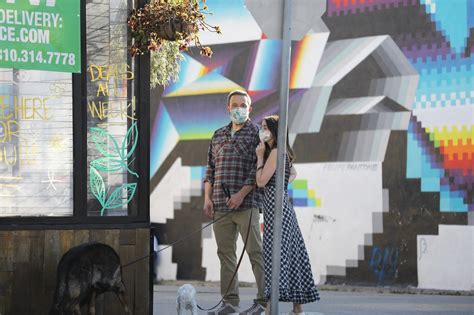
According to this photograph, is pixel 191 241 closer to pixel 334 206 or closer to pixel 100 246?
pixel 334 206

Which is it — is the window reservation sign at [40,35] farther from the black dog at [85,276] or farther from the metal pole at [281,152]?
the metal pole at [281,152]

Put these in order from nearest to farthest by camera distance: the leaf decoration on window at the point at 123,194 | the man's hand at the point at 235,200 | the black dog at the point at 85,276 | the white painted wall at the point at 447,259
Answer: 1. the black dog at the point at 85,276
2. the leaf decoration on window at the point at 123,194
3. the man's hand at the point at 235,200
4. the white painted wall at the point at 447,259

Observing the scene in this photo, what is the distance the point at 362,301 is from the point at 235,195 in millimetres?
2887

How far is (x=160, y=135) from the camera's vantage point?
13336 millimetres

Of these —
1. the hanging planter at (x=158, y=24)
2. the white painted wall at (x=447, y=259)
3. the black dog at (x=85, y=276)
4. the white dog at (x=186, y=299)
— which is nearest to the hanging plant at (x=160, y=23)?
the hanging planter at (x=158, y=24)

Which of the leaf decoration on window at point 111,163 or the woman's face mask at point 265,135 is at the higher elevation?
the woman's face mask at point 265,135

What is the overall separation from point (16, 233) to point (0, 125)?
2.80ft

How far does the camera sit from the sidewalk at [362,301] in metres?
9.04

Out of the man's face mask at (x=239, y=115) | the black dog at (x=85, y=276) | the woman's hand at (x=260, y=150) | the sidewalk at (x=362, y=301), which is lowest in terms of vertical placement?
the sidewalk at (x=362, y=301)

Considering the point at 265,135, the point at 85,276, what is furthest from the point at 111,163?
the point at 265,135

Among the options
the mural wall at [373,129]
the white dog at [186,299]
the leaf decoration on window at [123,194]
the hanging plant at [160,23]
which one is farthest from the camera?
the mural wall at [373,129]

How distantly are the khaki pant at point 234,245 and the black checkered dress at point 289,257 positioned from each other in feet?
1.27

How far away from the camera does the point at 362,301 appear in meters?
10.0

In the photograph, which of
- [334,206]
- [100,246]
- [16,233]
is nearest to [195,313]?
[100,246]
